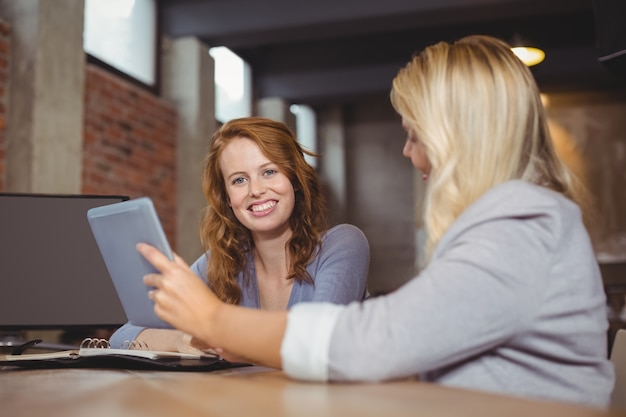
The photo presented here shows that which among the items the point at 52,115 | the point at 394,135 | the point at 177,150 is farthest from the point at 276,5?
the point at 394,135

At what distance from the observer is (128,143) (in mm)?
5273

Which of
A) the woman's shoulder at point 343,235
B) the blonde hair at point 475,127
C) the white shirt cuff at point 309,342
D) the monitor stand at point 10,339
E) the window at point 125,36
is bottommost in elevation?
the monitor stand at point 10,339

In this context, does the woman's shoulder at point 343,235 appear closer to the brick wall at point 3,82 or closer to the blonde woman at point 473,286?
the blonde woman at point 473,286

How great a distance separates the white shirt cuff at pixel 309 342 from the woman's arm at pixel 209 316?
1.2 inches

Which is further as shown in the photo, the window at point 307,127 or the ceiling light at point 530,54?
the window at point 307,127

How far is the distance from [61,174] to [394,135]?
6294mm

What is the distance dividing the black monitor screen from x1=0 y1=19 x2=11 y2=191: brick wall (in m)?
2.23

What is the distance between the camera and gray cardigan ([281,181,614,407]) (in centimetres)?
90

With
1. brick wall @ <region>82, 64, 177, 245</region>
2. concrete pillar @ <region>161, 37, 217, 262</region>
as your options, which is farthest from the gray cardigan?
concrete pillar @ <region>161, 37, 217, 262</region>

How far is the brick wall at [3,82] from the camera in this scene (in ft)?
13.3

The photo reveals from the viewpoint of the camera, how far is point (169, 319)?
43.8 inches

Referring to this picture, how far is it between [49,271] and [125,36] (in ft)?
12.8

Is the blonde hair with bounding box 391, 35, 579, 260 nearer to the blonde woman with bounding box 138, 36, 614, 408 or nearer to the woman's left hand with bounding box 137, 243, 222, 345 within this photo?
the blonde woman with bounding box 138, 36, 614, 408

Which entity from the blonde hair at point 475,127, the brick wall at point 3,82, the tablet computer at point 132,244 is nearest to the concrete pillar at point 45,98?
the brick wall at point 3,82
